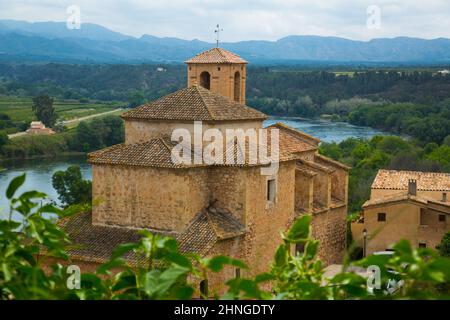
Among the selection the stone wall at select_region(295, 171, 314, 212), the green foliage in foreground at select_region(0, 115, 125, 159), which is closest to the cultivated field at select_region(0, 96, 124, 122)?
the green foliage in foreground at select_region(0, 115, 125, 159)

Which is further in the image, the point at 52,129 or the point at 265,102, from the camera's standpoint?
the point at 265,102

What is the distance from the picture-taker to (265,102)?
8444cm

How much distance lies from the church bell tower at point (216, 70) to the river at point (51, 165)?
5157 mm

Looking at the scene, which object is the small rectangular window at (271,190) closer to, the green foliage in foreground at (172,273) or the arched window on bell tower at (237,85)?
the arched window on bell tower at (237,85)

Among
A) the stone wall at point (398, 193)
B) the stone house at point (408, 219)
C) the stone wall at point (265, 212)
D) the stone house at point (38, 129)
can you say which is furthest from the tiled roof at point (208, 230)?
the stone house at point (38, 129)

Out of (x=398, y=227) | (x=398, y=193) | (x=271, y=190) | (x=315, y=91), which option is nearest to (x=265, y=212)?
(x=271, y=190)

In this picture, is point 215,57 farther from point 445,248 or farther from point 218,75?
point 445,248

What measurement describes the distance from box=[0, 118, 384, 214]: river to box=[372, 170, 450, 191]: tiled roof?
9125 mm

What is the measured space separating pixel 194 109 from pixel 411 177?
Result: 10.1 m

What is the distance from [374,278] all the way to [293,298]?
0.34 m

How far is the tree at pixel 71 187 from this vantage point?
30.1m

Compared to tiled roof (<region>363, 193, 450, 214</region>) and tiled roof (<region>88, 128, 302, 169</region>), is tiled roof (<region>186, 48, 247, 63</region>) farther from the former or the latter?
tiled roof (<region>363, 193, 450, 214</region>)
